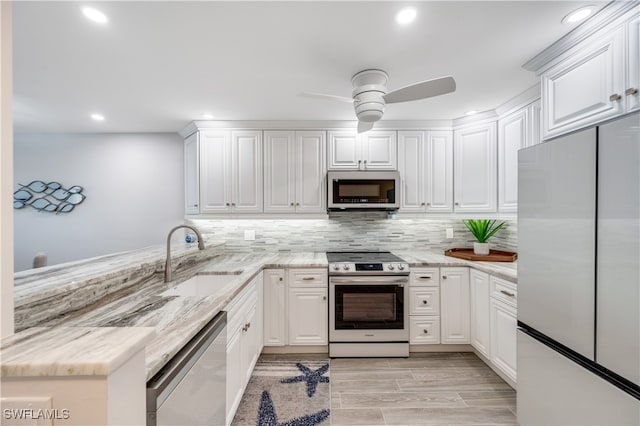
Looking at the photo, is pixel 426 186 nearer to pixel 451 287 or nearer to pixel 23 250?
pixel 451 287

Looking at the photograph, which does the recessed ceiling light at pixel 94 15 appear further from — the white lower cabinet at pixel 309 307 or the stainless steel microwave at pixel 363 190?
the white lower cabinet at pixel 309 307

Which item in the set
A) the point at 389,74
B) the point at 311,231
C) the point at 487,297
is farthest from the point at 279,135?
the point at 487,297

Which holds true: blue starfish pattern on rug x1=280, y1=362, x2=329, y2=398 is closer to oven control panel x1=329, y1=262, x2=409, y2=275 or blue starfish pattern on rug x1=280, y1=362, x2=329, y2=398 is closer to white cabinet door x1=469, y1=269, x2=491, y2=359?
oven control panel x1=329, y1=262, x2=409, y2=275

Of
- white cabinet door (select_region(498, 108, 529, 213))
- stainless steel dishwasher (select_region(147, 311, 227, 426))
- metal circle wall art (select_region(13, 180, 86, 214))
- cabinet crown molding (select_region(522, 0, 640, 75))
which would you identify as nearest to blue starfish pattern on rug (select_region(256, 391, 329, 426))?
stainless steel dishwasher (select_region(147, 311, 227, 426))

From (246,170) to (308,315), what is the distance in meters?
1.69

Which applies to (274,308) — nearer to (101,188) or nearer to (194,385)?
(194,385)

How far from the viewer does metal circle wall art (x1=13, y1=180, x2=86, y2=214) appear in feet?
11.4

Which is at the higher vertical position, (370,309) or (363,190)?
(363,190)

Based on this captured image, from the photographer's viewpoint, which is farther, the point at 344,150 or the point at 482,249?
the point at 344,150

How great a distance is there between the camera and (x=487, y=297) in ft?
7.86

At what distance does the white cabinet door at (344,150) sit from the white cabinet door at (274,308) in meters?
1.33

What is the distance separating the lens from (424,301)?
106 inches

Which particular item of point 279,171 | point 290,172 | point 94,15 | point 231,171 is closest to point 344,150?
→ point 290,172

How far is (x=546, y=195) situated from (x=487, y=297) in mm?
1299
